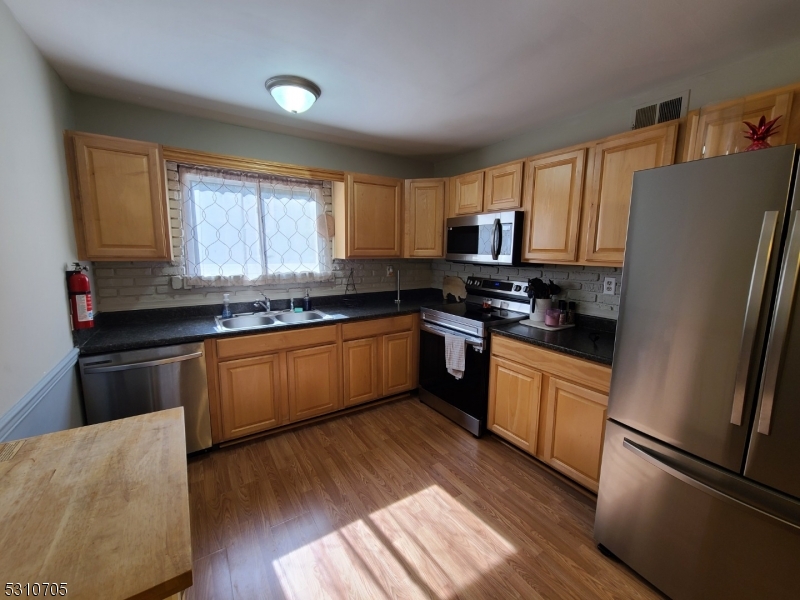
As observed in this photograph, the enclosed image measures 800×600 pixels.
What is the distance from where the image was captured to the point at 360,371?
9.61ft

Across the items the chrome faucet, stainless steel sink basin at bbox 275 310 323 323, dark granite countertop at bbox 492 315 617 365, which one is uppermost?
the chrome faucet

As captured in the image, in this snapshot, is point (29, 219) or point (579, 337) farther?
point (579, 337)

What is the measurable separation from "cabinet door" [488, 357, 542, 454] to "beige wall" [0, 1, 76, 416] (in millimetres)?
2462

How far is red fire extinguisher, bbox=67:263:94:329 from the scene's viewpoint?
6.18 ft

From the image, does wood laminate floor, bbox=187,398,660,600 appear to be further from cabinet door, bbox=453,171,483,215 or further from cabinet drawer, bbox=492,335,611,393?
cabinet door, bbox=453,171,483,215

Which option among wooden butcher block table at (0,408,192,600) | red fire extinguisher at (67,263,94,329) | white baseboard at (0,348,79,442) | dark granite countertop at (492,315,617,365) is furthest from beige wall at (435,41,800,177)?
white baseboard at (0,348,79,442)

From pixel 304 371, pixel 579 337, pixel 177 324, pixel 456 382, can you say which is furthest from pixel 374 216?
pixel 579 337

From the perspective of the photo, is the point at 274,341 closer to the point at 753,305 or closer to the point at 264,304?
the point at 264,304

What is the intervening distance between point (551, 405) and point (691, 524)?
→ 829mm

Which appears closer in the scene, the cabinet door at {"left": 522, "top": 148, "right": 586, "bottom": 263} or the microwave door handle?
the cabinet door at {"left": 522, "top": 148, "right": 586, "bottom": 263}

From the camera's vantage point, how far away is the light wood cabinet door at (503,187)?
8.32 ft

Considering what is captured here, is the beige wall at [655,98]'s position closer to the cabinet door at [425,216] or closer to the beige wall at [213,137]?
the cabinet door at [425,216]

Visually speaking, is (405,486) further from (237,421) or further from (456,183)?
(456,183)

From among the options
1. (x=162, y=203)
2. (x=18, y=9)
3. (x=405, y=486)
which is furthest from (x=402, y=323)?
(x=18, y=9)
